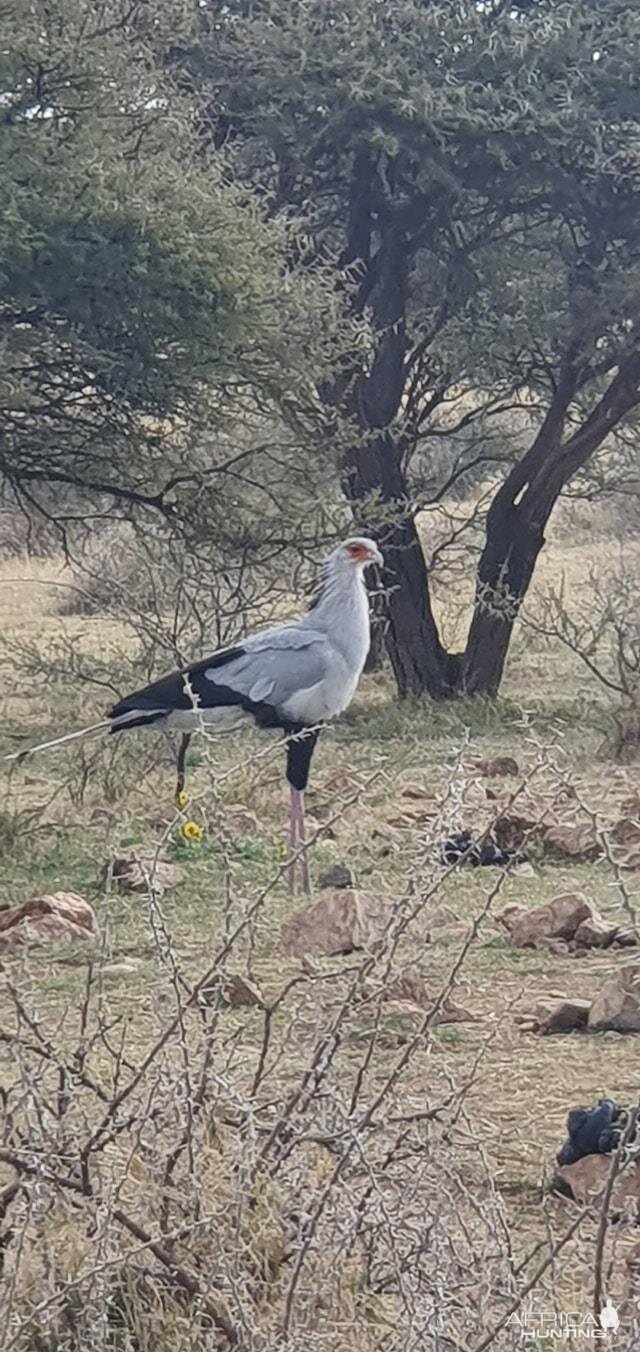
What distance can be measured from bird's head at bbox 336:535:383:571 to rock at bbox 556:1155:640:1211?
483 centimetres

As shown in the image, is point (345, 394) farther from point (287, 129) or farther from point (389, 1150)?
point (389, 1150)

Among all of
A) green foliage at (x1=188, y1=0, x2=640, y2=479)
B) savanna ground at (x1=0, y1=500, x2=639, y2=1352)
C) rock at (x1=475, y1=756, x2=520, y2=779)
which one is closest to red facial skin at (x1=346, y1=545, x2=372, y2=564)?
savanna ground at (x1=0, y1=500, x2=639, y2=1352)

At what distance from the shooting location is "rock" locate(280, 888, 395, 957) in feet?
20.9

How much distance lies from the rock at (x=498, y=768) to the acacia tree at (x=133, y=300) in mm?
1577

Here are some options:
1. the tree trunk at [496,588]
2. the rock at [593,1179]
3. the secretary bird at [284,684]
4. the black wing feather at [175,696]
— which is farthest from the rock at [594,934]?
the tree trunk at [496,588]

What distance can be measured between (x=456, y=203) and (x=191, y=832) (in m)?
7.07

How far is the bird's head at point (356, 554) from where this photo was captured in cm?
896

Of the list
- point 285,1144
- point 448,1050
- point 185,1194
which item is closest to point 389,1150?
point 285,1144

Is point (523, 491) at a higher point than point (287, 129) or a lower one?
lower

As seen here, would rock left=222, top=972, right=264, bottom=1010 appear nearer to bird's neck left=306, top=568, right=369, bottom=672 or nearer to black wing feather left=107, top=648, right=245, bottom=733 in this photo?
black wing feather left=107, top=648, right=245, bottom=733

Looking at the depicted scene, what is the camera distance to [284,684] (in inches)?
339

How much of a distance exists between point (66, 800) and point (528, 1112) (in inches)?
233

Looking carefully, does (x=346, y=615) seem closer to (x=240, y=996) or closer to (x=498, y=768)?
(x=498, y=768)

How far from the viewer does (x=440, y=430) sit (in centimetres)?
1725
